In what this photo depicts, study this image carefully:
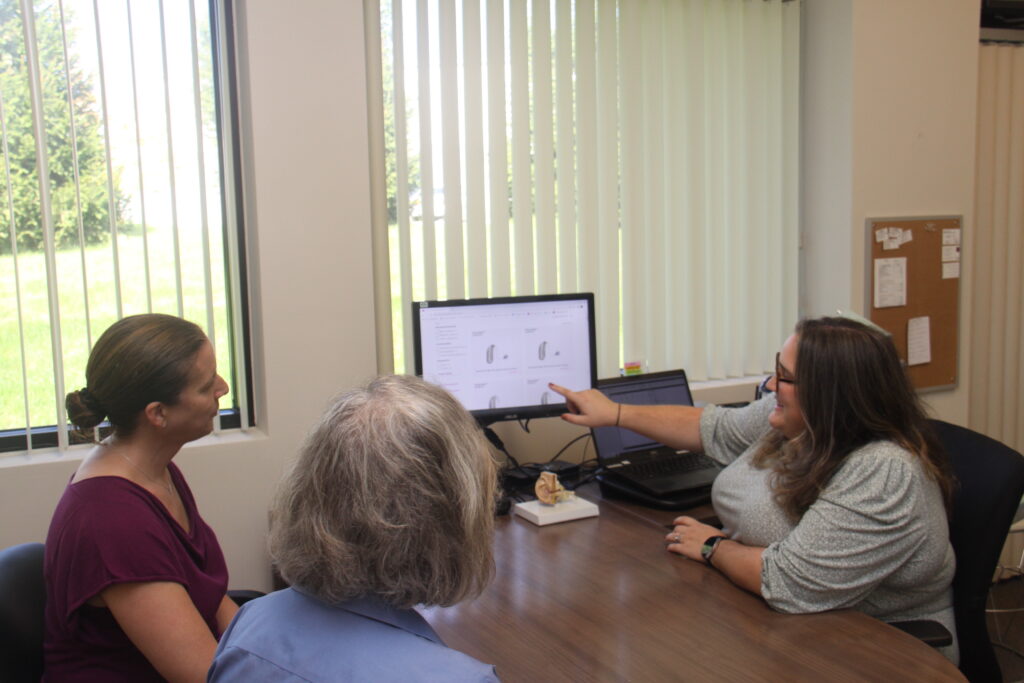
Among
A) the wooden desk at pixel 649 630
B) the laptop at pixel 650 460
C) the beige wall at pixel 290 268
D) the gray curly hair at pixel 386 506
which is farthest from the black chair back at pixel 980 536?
the beige wall at pixel 290 268

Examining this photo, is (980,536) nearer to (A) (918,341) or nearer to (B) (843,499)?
(B) (843,499)

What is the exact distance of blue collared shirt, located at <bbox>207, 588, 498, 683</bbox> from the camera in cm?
95

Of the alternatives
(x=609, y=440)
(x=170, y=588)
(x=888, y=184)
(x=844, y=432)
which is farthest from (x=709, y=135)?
(x=170, y=588)

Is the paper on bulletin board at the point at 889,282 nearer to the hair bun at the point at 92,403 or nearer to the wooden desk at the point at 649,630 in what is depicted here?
the wooden desk at the point at 649,630

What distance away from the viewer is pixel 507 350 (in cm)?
255

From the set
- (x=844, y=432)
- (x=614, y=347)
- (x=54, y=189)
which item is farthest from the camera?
(x=614, y=347)

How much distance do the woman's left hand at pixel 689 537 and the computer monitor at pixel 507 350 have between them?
678 mm

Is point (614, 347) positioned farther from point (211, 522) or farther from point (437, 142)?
point (211, 522)

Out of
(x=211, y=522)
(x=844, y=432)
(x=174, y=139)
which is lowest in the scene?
(x=211, y=522)

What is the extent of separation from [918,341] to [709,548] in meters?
2.15

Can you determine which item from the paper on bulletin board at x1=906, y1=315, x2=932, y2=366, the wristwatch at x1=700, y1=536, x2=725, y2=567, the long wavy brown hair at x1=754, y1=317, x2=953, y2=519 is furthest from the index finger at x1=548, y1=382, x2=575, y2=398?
the paper on bulletin board at x1=906, y1=315, x2=932, y2=366

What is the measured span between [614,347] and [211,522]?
1.54m

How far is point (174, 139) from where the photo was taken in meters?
2.41

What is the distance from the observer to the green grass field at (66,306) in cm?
229
